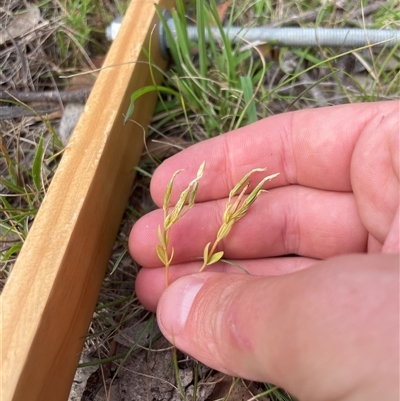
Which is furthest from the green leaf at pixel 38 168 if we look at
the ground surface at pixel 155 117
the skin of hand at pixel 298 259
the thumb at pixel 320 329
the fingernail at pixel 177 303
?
the thumb at pixel 320 329

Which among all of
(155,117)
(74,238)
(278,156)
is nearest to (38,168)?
(74,238)

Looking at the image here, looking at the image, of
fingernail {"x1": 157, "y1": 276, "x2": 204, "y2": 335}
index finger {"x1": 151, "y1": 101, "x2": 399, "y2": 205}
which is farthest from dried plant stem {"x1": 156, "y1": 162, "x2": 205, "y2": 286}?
index finger {"x1": 151, "y1": 101, "x2": 399, "y2": 205}

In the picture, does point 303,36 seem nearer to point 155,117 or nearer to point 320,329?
point 155,117

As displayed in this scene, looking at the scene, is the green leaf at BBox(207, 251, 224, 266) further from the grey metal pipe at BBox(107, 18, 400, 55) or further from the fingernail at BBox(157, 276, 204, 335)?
the grey metal pipe at BBox(107, 18, 400, 55)

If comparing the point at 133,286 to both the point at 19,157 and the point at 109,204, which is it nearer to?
the point at 109,204

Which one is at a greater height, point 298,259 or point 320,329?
point 320,329
